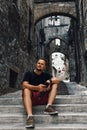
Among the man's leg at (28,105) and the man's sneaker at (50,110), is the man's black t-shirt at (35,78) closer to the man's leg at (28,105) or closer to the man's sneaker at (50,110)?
the man's leg at (28,105)

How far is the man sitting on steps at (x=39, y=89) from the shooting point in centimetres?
342

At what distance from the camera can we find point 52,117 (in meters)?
3.42

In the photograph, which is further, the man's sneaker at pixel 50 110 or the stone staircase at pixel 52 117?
the man's sneaker at pixel 50 110

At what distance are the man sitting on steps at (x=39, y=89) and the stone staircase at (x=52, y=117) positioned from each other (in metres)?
0.13

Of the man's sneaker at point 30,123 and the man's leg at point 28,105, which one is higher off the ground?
the man's leg at point 28,105

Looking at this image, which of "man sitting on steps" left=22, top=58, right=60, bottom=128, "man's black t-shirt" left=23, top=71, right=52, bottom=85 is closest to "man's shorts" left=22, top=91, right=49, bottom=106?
"man sitting on steps" left=22, top=58, right=60, bottom=128

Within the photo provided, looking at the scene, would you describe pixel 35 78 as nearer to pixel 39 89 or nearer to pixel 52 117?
pixel 39 89

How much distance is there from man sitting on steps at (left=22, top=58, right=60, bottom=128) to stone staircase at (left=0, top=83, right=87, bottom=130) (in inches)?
5.0

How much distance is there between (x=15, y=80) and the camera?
340 inches

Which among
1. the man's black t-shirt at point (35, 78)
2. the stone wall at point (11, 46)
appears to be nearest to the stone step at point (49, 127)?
the man's black t-shirt at point (35, 78)

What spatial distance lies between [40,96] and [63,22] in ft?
80.4

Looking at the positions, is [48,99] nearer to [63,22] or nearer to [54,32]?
[54,32]

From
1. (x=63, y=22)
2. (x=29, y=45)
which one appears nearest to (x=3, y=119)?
(x=29, y=45)

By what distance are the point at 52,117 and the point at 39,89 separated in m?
0.48
